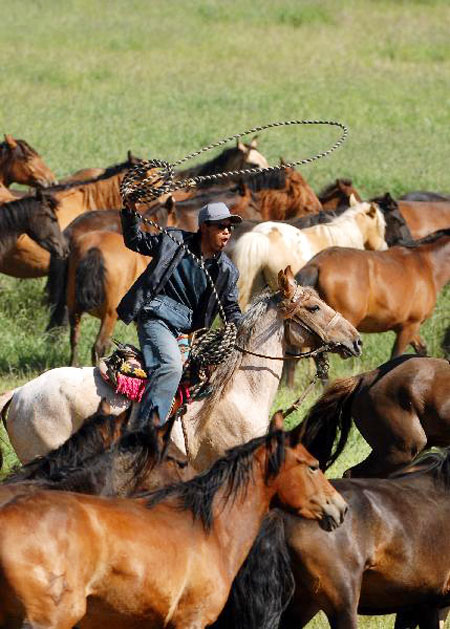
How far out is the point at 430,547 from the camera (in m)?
6.90

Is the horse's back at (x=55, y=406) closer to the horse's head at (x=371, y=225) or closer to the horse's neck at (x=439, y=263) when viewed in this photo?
the horse's neck at (x=439, y=263)

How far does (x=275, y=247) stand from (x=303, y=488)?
835 cm

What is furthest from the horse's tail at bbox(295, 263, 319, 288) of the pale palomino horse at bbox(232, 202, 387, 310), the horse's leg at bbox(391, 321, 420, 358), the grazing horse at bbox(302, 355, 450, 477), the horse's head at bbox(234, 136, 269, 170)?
the horse's head at bbox(234, 136, 269, 170)

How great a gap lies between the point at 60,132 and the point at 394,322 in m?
16.1

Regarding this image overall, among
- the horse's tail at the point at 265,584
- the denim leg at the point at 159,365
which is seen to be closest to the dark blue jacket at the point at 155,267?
the denim leg at the point at 159,365

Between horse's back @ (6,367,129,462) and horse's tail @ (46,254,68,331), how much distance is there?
618 centimetres

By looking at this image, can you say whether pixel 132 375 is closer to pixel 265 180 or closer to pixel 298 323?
pixel 298 323

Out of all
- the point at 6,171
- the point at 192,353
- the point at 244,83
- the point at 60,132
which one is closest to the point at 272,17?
the point at 244,83

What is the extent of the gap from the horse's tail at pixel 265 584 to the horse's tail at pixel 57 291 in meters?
8.43

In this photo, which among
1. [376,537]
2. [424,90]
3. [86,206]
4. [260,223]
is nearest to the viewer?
[376,537]

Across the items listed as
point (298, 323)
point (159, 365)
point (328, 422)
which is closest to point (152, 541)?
point (159, 365)

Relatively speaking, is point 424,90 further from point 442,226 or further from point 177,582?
point 177,582

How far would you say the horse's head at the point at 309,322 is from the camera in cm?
829

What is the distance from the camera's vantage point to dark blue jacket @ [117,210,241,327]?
8.02 meters
